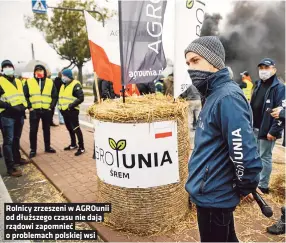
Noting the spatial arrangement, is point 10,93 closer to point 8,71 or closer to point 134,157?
point 8,71

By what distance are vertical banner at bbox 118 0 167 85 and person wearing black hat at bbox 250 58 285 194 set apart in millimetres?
1691

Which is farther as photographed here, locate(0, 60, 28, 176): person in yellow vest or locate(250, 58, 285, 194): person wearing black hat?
locate(0, 60, 28, 176): person in yellow vest

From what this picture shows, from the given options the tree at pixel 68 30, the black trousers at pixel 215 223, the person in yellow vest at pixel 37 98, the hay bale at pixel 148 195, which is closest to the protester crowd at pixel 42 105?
the person in yellow vest at pixel 37 98

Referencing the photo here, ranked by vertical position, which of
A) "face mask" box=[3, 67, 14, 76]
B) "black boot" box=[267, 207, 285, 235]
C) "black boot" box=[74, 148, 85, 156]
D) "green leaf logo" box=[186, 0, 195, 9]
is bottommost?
"black boot" box=[74, 148, 85, 156]

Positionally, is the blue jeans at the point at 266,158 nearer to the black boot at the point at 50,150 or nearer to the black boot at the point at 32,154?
the black boot at the point at 50,150

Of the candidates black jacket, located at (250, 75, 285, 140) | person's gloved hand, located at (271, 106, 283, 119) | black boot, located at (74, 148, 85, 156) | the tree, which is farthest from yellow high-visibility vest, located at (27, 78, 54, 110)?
the tree

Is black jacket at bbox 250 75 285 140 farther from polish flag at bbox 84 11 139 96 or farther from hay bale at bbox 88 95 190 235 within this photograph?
polish flag at bbox 84 11 139 96

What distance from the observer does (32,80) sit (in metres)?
6.55

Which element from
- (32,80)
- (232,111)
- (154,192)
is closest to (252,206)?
(154,192)

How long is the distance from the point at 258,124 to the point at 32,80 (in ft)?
16.2

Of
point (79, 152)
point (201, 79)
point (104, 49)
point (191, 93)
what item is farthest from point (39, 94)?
point (201, 79)

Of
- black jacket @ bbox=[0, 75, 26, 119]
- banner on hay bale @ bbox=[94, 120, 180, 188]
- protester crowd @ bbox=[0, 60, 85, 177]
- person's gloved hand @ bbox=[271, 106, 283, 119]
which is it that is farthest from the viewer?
protester crowd @ bbox=[0, 60, 85, 177]

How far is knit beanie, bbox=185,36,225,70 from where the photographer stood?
78.3 inches

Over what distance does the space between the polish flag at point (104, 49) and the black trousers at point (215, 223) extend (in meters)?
3.27
